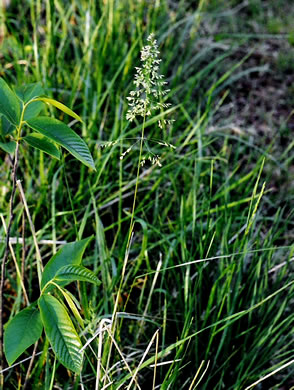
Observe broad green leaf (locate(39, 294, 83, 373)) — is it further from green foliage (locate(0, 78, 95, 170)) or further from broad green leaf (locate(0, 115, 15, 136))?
broad green leaf (locate(0, 115, 15, 136))

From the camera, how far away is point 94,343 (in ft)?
4.23

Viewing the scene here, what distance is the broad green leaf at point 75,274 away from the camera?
946mm

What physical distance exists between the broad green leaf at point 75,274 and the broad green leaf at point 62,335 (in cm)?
5

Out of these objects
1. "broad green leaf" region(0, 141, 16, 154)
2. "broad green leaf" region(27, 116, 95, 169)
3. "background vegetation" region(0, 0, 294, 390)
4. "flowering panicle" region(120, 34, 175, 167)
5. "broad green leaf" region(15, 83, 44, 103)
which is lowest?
"background vegetation" region(0, 0, 294, 390)

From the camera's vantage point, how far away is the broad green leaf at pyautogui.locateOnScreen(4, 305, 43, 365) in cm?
92

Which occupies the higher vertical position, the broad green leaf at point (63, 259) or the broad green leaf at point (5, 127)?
the broad green leaf at point (5, 127)

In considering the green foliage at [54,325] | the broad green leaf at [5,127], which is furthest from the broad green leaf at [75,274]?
the broad green leaf at [5,127]

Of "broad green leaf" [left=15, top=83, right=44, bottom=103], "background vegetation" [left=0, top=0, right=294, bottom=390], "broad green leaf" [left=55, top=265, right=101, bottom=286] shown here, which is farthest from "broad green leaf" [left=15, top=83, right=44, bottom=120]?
"broad green leaf" [left=55, top=265, right=101, bottom=286]

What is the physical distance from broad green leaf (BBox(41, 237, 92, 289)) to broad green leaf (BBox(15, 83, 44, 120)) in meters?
0.30

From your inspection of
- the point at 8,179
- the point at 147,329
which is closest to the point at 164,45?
the point at 8,179

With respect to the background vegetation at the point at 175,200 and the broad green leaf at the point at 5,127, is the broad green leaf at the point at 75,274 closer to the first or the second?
the background vegetation at the point at 175,200

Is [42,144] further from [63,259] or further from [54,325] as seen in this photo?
[54,325]

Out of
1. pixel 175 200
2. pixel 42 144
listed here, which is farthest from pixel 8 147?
pixel 175 200

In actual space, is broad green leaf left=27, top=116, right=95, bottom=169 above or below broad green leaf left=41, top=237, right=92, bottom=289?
above
